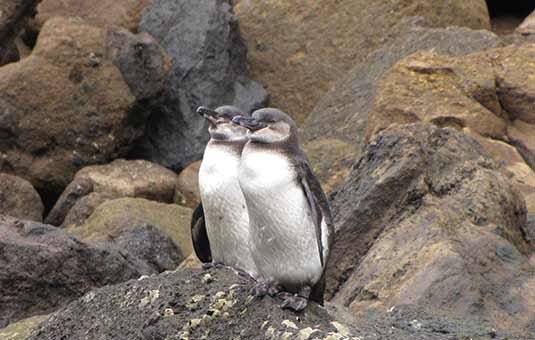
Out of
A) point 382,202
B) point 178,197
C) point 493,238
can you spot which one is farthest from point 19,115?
point 493,238

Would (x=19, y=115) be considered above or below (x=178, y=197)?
above

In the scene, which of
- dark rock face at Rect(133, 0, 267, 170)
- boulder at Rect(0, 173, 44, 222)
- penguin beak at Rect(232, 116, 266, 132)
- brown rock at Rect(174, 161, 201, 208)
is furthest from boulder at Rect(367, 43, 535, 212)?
penguin beak at Rect(232, 116, 266, 132)

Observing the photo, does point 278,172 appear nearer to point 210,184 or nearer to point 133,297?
point 133,297

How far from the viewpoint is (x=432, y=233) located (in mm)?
10062

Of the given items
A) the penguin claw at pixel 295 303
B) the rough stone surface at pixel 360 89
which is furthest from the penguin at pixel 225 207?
the rough stone surface at pixel 360 89

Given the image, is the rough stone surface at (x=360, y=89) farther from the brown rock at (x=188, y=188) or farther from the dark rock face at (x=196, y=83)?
the dark rock face at (x=196, y=83)

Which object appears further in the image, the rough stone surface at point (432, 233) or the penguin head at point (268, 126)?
the rough stone surface at point (432, 233)

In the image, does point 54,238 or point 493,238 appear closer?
point 493,238

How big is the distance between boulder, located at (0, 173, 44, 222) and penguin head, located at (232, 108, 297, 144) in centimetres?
813

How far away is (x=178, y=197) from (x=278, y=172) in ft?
28.9

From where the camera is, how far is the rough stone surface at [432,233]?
9484 mm

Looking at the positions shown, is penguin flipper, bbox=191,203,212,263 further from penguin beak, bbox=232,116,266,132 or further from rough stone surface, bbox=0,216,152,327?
penguin beak, bbox=232,116,266,132

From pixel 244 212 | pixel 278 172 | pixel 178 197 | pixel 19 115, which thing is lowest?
pixel 178 197

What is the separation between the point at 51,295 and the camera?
11141mm
